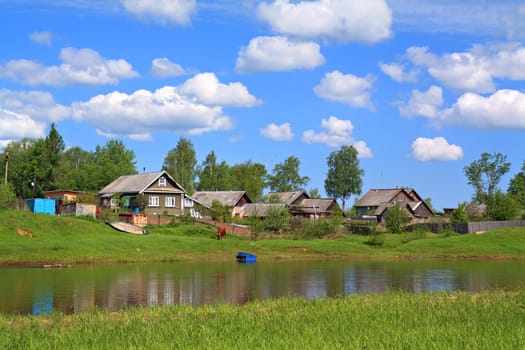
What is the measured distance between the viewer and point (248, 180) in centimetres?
14050

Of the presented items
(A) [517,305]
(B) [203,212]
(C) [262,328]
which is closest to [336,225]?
(B) [203,212]

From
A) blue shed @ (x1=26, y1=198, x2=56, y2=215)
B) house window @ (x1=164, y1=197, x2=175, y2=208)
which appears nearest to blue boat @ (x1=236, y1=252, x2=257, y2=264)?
blue shed @ (x1=26, y1=198, x2=56, y2=215)

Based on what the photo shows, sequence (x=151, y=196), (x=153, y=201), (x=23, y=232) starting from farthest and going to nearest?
(x=153, y=201) → (x=151, y=196) → (x=23, y=232)

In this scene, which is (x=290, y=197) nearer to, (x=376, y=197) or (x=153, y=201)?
(x=376, y=197)

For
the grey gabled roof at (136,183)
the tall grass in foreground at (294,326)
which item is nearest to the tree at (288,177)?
the grey gabled roof at (136,183)

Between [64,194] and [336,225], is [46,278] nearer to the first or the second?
[336,225]

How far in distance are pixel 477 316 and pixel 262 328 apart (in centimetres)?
702

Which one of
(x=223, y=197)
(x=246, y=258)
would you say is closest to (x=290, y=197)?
(x=223, y=197)

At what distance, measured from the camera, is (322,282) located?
122 feet

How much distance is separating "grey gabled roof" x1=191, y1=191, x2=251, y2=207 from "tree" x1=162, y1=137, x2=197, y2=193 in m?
23.9

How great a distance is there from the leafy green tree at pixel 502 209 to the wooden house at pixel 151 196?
43.2 meters

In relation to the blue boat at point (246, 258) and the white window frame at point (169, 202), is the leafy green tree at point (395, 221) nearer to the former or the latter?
the white window frame at point (169, 202)

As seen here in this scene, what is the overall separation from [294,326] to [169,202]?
234 feet

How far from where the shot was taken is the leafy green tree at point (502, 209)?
87875mm
